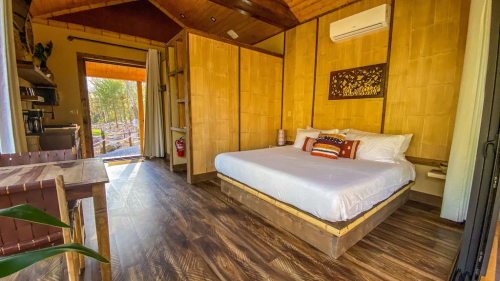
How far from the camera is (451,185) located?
2244 mm

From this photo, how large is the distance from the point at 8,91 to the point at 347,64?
4.19 m

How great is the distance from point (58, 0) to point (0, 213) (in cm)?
554

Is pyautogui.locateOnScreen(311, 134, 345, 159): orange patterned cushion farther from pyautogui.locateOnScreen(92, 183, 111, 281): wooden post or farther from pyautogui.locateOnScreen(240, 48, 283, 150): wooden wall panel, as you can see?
pyautogui.locateOnScreen(92, 183, 111, 281): wooden post

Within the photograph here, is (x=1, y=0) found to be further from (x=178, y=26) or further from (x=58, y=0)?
(x=178, y=26)

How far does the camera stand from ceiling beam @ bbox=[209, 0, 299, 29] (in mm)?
3365

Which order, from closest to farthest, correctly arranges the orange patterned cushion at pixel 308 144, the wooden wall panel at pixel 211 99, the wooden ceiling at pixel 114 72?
the orange patterned cushion at pixel 308 144
the wooden wall panel at pixel 211 99
the wooden ceiling at pixel 114 72

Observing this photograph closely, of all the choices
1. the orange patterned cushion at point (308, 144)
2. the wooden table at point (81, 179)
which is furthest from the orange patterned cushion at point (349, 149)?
the wooden table at point (81, 179)

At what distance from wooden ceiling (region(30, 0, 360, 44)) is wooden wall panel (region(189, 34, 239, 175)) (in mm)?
738

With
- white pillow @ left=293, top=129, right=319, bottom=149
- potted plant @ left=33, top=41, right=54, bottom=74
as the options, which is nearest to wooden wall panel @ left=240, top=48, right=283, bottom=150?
white pillow @ left=293, top=129, right=319, bottom=149

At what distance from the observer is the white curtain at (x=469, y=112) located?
6.53 feet

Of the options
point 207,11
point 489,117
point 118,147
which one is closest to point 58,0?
point 207,11

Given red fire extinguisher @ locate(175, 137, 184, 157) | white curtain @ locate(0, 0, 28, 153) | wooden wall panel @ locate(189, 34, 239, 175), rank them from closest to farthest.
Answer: white curtain @ locate(0, 0, 28, 153) < wooden wall panel @ locate(189, 34, 239, 175) < red fire extinguisher @ locate(175, 137, 184, 157)

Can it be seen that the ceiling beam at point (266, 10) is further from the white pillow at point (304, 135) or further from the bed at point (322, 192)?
the bed at point (322, 192)

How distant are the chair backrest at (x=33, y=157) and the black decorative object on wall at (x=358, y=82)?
3.60m
